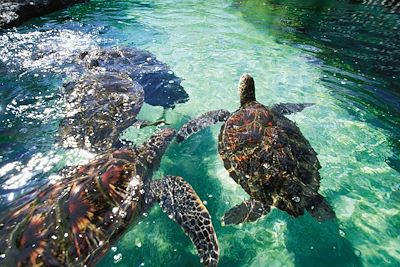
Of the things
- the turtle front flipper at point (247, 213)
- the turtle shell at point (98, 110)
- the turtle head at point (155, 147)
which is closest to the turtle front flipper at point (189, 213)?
the turtle front flipper at point (247, 213)

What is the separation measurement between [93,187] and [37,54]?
758 centimetres

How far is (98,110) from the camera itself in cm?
553

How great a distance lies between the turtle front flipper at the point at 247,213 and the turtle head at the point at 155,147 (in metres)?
1.44

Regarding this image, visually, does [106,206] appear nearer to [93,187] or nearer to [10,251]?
[93,187]

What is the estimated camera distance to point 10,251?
106 inches

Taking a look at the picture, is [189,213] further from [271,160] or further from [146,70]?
[146,70]

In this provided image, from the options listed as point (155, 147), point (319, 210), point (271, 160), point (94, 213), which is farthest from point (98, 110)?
point (319, 210)

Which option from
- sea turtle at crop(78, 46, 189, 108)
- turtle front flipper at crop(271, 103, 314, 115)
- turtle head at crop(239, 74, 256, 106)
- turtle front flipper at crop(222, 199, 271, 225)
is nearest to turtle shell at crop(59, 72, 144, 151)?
sea turtle at crop(78, 46, 189, 108)

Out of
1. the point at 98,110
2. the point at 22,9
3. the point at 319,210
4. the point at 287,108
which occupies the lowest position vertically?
the point at 22,9

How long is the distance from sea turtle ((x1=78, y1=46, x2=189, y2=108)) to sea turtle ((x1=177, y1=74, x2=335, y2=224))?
269cm

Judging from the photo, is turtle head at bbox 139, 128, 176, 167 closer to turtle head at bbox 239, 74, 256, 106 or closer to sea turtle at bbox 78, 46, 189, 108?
turtle head at bbox 239, 74, 256, 106

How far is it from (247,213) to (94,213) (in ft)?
5.95

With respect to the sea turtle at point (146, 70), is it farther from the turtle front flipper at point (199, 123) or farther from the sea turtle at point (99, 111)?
the turtle front flipper at point (199, 123)

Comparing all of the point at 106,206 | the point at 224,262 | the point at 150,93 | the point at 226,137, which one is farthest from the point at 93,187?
the point at 150,93
